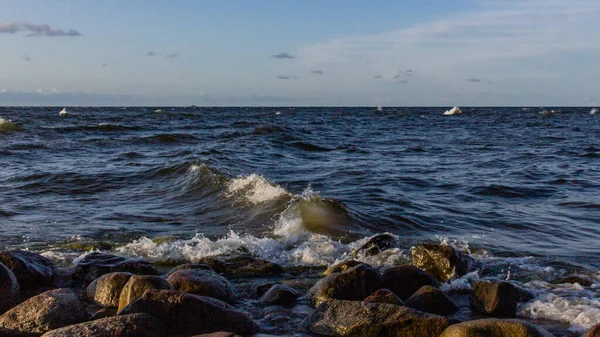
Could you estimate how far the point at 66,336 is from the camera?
4633 millimetres

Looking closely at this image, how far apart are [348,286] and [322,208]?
5442 mm

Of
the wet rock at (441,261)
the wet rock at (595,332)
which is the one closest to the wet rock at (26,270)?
the wet rock at (441,261)

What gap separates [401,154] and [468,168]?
194 inches

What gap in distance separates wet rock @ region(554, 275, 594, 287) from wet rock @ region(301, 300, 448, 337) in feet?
8.55

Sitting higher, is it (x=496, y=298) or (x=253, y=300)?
(x=496, y=298)

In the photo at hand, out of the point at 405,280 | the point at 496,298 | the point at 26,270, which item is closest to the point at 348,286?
the point at 405,280

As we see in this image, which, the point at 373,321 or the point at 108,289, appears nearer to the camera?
the point at 373,321

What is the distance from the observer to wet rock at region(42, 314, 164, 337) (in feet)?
15.4

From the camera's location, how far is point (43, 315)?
17.3 feet

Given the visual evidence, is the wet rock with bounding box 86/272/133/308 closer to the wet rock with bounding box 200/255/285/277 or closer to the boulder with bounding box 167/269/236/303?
the boulder with bounding box 167/269/236/303

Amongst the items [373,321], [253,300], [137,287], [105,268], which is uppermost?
[137,287]

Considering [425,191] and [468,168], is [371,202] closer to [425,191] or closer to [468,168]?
[425,191]

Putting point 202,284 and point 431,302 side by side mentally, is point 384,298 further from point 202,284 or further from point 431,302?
point 202,284

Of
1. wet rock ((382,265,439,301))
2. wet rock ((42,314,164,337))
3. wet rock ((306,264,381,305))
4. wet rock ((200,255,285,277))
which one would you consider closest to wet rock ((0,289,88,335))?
wet rock ((42,314,164,337))
